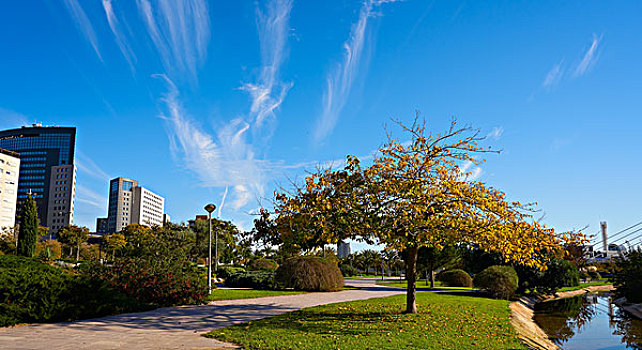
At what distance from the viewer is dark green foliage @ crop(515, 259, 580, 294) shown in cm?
2605

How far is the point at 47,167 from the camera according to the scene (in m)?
161

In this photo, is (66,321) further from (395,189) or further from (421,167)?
(421,167)

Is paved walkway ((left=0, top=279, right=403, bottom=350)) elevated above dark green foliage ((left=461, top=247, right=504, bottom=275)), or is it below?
below

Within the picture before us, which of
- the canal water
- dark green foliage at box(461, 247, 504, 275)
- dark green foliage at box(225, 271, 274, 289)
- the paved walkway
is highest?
dark green foliage at box(461, 247, 504, 275)

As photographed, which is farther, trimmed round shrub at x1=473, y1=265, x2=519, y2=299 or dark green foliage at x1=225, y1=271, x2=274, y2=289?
dark green foliage at x1=225, y1=271, x2=274, y2=289

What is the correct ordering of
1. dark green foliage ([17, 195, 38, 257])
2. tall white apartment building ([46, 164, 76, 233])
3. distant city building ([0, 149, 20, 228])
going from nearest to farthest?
dark green foliage ([17, 195, 38, 257]) < distant city building ([0, 149, 20, 228]) < tall white apartment building ([46, 164, 76, 233])

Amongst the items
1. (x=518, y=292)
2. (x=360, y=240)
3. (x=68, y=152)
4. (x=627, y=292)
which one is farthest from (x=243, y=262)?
(x=68, y=152)

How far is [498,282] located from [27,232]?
3920cm

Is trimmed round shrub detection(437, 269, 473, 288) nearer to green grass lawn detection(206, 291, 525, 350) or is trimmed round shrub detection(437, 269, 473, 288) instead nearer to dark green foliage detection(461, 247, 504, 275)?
dark green foliage detection(461, 247, 504, 275)

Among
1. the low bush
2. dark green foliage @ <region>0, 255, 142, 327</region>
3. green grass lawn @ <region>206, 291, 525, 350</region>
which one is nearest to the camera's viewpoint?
green grass lawn @ <region>206, 291, 525, 350</region>

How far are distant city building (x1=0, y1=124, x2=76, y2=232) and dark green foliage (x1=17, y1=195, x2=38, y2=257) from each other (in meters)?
131

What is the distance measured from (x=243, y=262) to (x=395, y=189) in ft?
167

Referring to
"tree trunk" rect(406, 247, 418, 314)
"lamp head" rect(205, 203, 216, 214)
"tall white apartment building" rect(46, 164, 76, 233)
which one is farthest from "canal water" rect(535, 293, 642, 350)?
"tall white apartment building" rect(46, 164, 76, 233)

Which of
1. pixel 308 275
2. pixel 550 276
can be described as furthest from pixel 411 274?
pixel 550 276
